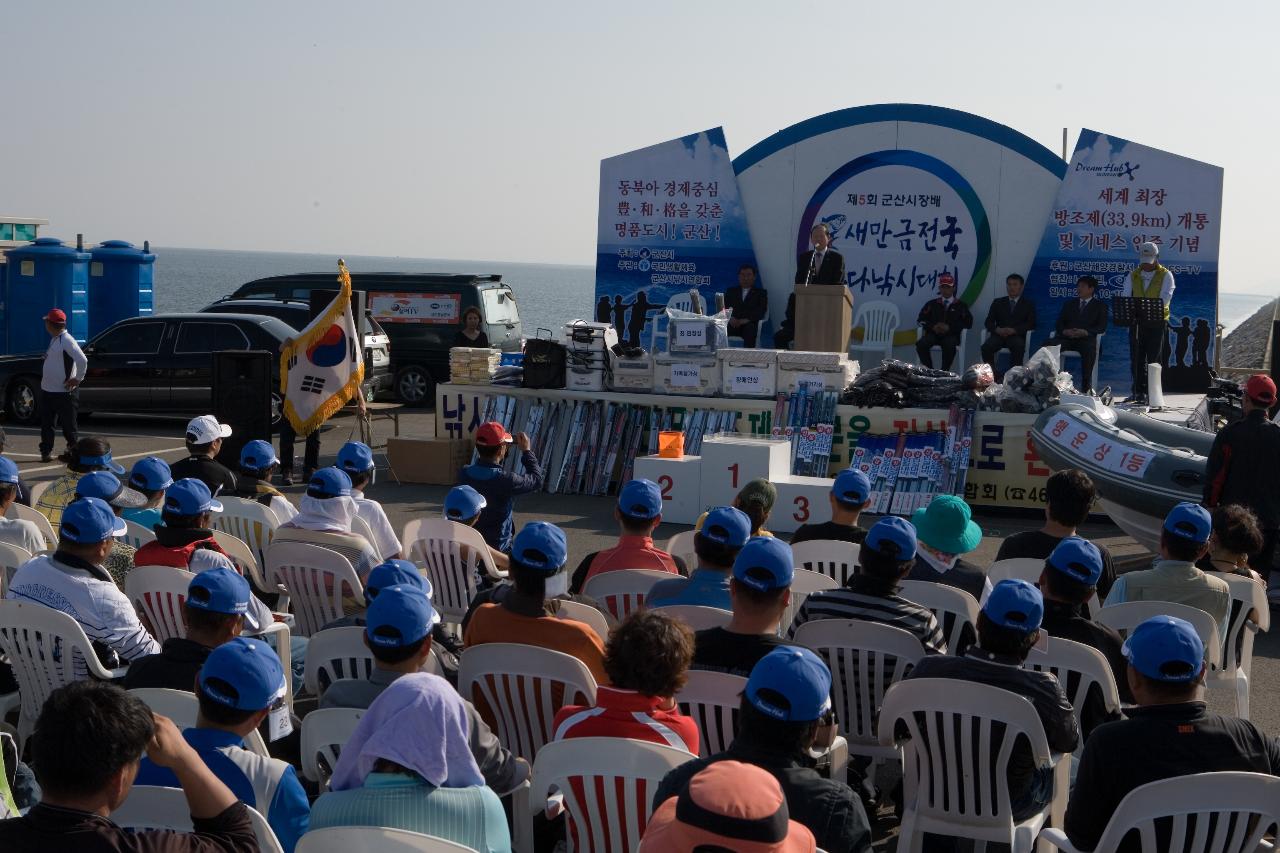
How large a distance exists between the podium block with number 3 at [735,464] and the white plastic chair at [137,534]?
5766mm

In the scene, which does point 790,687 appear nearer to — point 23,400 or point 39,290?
point 23,400

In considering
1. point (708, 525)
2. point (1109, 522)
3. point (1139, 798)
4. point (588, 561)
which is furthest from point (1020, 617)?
point (1109, 522)

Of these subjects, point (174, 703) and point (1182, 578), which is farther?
point (1182, 578)

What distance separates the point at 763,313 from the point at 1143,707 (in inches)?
569

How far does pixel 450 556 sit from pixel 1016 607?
365 centimetres

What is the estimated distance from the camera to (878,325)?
59.1 ft

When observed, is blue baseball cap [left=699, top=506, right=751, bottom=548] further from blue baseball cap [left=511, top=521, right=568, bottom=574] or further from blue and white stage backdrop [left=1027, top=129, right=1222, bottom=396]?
blue and white stage backdrop [left=1027, top=129, right=1222, bottom=396]

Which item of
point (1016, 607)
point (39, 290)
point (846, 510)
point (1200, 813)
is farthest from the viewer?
point (39, 290)

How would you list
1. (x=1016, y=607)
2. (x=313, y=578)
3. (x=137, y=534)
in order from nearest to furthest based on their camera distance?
(x=1016, y=607) → (x=313, y=578) → (x=137, y=534)

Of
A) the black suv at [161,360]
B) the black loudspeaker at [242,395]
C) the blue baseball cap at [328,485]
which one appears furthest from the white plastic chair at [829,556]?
the black suv at [161,360]

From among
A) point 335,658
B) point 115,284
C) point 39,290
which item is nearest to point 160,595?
point 335,658

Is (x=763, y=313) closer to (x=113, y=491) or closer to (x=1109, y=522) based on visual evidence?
(x=1109, y=522)

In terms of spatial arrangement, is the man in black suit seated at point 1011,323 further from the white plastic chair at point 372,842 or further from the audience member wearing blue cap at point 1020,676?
the white plastic chair at point 372,842

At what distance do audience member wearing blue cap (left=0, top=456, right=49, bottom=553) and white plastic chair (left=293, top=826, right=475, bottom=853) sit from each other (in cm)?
425
